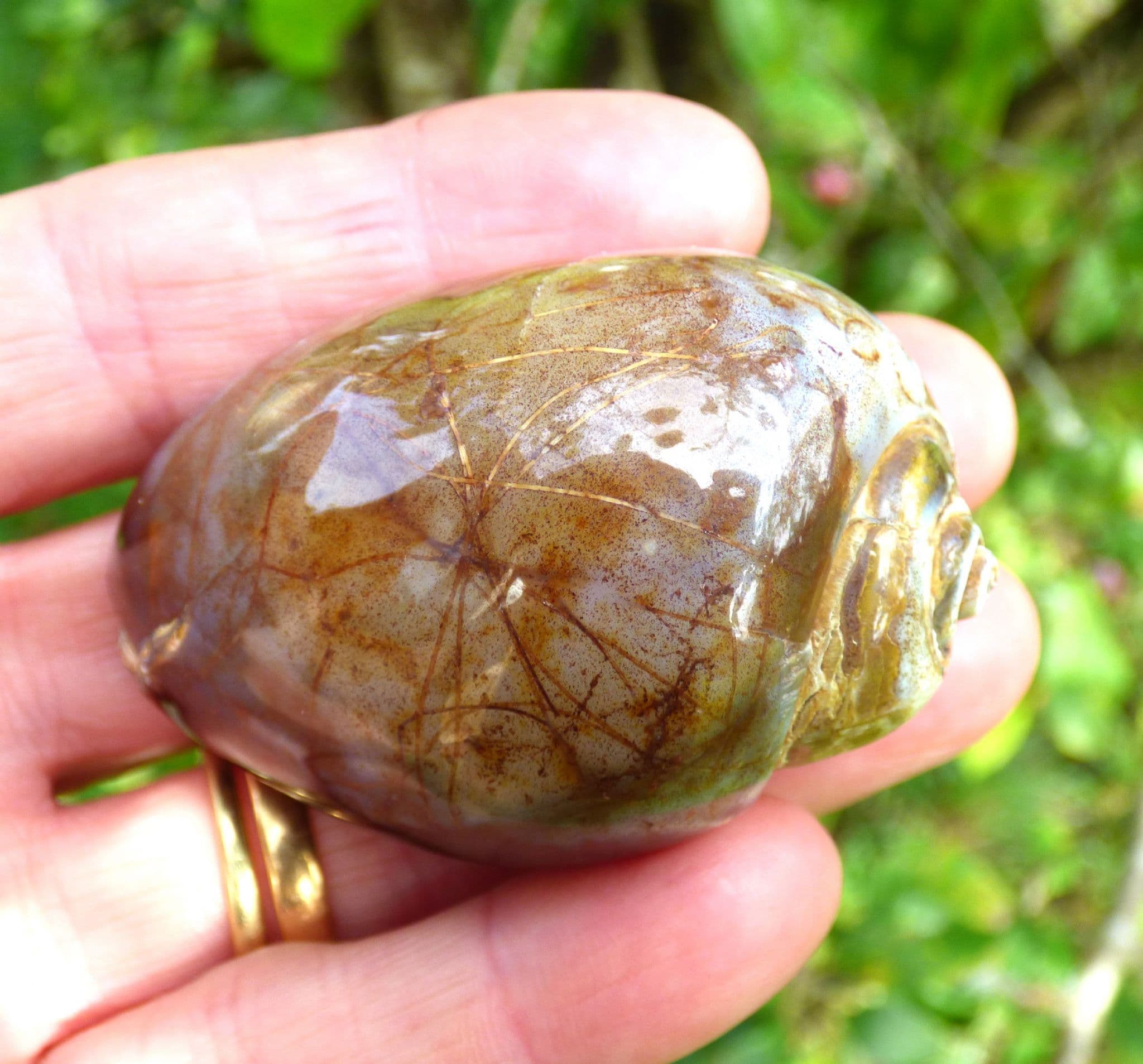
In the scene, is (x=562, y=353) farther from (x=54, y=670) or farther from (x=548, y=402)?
(x=54, y=670)

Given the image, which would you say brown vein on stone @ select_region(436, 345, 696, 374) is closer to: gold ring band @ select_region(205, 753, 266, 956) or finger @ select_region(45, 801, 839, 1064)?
finger @ select_region(45, 801, 839, 1064)

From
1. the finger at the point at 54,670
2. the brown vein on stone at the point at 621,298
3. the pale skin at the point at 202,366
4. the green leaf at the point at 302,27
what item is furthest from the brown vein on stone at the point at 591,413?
the green leaf at the point at 302,27

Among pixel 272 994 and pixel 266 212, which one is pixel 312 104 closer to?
pixel 266 212

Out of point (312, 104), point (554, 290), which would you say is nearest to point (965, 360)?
point (554, 290)

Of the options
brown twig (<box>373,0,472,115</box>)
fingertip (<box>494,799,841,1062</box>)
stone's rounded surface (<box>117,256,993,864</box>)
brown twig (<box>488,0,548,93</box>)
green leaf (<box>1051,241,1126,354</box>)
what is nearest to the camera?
stone's rounded surface (<box>117,256,993,864</box>)

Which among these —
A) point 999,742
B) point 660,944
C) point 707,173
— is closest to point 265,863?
point 660,944

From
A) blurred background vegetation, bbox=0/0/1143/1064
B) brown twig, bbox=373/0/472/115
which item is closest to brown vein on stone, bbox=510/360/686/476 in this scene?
blurred background vegetation, bbox=0/0/1143/1064

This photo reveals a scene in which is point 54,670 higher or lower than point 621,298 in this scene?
lower
